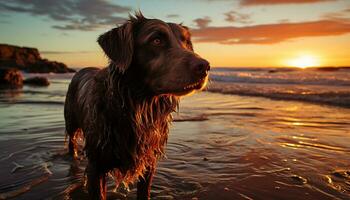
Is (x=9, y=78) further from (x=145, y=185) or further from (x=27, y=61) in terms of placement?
(x=27, y=61)

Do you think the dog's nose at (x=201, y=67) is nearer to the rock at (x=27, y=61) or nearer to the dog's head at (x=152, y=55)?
the dog's head at (x=152, y=55)

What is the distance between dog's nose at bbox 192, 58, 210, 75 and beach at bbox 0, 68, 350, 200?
2.92ft

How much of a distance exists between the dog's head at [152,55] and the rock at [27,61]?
50.3 meters

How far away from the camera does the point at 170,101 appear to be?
3.69m

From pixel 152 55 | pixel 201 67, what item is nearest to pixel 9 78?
pixel 152 55

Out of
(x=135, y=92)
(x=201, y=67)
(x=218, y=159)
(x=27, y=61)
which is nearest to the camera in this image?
(x=201, y=67)

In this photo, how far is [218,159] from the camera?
5.60 metres

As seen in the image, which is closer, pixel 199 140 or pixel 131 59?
pixel 131 59

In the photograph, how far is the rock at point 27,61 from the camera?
52.2m

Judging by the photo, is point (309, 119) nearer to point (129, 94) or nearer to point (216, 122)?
point (216, 122)

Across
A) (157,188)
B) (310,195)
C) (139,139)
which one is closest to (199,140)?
(157,188)

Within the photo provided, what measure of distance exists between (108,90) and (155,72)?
56 centimetres

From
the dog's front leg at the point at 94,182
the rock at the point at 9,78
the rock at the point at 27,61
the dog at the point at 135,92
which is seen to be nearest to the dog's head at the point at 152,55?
the dog at the point at 135,92

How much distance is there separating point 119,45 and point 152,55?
33cm
